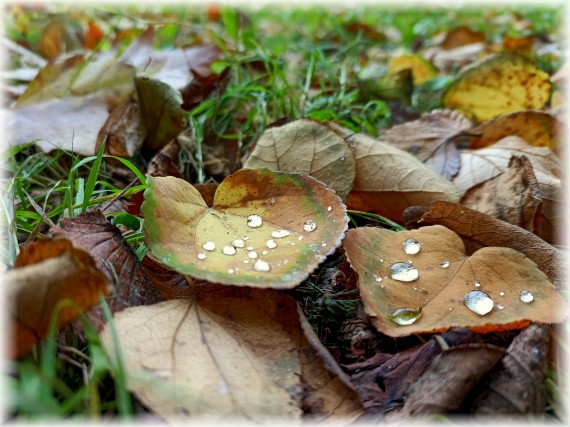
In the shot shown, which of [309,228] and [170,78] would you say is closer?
[309,228]

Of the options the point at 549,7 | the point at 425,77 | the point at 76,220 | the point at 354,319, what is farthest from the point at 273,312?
the point at 549,7

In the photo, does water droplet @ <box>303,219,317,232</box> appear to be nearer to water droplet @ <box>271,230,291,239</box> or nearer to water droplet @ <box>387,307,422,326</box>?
water droplet @ <box>271,230,291,239</box>

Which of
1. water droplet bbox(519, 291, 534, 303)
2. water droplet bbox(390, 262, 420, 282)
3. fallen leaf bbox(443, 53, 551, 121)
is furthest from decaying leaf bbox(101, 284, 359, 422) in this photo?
fallen leaf bbox(443, 53, 551, 121)

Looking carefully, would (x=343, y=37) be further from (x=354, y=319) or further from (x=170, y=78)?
(x=354, y=319)

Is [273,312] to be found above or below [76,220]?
below

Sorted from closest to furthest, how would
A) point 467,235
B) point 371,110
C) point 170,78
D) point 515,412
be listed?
point 515,412, point 467,235, point 170,78, point 371,110

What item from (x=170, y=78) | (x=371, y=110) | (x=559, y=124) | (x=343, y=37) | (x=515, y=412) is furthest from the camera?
(x=343, y=37)

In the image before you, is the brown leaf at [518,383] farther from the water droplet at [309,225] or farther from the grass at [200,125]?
the water droplet at [309,225]

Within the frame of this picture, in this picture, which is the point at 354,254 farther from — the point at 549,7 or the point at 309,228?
the point at 549,7
